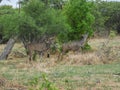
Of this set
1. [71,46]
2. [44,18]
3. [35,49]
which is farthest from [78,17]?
[35,49]

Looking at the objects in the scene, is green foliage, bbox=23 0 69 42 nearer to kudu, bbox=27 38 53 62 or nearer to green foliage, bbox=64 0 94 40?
kudu, bbox=27 38 53 62

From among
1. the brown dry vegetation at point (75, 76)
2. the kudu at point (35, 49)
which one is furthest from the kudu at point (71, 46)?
Result: the brown dry vegetation at point (75, 76)

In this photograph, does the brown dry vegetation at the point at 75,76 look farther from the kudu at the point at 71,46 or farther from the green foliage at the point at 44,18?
the green foliage at the point at 44,18

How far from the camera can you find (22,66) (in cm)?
1495

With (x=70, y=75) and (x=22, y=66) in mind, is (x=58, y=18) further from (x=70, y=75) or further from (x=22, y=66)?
(x=70, y=75)

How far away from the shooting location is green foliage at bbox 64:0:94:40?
A: 2164 centimetres

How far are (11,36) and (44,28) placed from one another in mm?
2231

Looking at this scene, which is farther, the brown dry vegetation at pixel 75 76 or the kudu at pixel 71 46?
the kudu at pixel 71 46

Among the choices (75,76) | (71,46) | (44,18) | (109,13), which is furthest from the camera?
(109,13)

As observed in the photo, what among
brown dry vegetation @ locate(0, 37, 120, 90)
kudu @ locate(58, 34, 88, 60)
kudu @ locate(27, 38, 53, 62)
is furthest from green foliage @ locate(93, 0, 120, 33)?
brown dry vegetation @ locate(0, 37, 120, 90)

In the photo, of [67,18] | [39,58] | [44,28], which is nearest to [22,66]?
[39,58]

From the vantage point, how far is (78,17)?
21.8m

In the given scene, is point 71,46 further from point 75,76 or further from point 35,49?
point 75,76

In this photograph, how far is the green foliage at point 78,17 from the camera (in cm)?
2164
